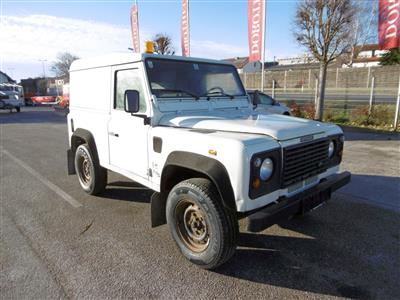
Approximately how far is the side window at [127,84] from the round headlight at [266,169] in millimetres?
1652

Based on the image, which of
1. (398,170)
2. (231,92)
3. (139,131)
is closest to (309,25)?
(398,170)

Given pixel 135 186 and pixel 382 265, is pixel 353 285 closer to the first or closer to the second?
pixel 382 265

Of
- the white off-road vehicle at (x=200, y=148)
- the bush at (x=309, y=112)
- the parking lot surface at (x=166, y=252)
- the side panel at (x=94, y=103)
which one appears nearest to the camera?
the white off-road vehicle at (x=200, y=148)

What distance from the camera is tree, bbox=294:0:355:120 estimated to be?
1022cm

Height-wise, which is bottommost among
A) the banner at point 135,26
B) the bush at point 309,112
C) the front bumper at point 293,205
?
the front bumper at point 293,205

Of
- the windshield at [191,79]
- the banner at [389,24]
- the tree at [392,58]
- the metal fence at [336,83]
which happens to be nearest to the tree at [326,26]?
the banner at [389,24]

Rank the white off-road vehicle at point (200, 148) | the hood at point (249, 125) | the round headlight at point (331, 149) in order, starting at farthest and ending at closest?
the round headlight at point (331, 149), the hood at point (249, 125), the white off-road vehicle at point (200, 148)

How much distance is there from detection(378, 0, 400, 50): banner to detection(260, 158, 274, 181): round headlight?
10.1 metres

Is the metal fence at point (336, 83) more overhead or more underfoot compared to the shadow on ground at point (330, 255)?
more overhead

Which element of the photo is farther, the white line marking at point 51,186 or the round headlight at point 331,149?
the white line marking at point 51,186

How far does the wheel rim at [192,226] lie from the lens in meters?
3.00

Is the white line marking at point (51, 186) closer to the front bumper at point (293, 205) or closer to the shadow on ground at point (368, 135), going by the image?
the front bumper at point (293, 205)

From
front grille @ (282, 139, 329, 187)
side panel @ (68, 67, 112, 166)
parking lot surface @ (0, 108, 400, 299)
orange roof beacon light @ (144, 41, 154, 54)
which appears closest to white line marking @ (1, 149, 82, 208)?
parking lot surface @ (0, 108, 400, 299)

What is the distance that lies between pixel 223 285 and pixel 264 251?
771 millimetres
